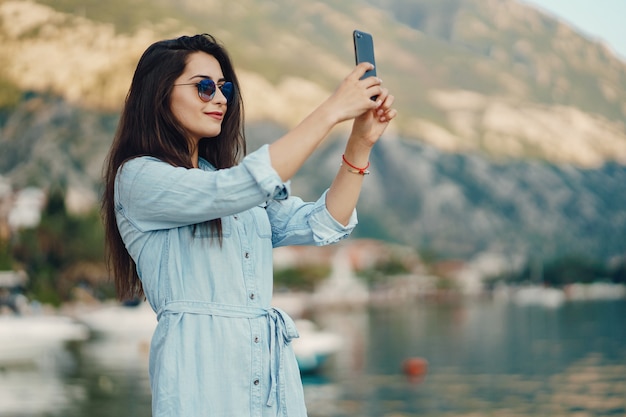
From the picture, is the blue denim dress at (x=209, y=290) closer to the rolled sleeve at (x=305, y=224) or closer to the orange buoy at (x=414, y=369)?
the rolled sleeve at (x=305, y=224)

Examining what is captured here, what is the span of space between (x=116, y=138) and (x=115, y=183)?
0.13m

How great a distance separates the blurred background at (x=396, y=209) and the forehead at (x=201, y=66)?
1480cm

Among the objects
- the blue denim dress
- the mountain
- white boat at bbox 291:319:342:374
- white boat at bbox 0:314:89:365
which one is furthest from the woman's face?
the mountain

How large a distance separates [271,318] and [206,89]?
468mm

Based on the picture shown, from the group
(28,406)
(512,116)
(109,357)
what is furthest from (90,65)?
(28,406)

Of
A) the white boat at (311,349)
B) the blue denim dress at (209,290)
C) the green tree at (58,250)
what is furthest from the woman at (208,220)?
the green tree at (58,250)

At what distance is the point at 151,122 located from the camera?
6.44 ft

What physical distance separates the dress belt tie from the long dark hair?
0.80 feet

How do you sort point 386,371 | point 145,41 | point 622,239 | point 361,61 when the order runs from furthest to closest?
1. point 622,239
2. point 145,41
3. point 386,371
4. point 361,61

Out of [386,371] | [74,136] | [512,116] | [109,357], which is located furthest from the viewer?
[512,116]

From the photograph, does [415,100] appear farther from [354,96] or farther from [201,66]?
[354,96]

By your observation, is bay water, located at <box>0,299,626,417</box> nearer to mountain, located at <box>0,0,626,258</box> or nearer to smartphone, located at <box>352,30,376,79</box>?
smartphone, located at <box>352,30,376,79</box>

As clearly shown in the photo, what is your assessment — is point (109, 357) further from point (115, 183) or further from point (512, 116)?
point (512, 116)

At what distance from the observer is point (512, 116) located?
161 m
